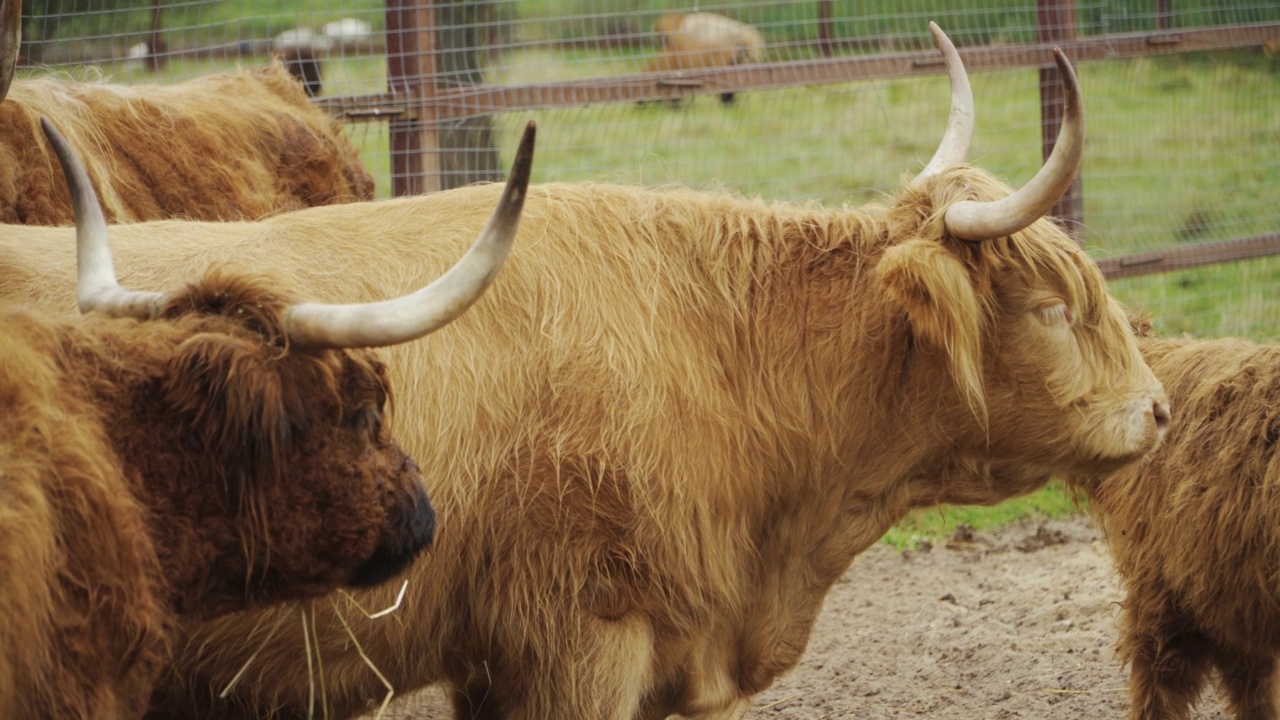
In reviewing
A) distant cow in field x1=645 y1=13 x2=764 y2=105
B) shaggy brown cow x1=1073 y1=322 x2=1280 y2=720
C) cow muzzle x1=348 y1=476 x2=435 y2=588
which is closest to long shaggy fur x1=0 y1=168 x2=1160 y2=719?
cow muzzle x1=348 y1=476 x2=435 y2=588

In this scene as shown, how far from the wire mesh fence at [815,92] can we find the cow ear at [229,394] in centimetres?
405

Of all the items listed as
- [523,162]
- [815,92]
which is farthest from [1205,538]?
[815,92]

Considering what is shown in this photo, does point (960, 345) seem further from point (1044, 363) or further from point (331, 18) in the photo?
point (331, 18)

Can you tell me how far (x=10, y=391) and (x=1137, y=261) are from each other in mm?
7280

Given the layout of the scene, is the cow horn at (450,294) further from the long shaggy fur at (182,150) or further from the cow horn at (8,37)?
the long shaggy fur at (182,150)

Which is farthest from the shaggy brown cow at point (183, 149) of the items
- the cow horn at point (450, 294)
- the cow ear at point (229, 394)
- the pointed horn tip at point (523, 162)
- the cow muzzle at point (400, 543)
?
the pointed horn tip at point (523, 162)

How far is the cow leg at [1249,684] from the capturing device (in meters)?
4.62

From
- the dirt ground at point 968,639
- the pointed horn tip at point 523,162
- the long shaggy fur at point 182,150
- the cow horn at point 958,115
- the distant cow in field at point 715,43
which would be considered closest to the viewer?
the pointed horn tip at point 523,162

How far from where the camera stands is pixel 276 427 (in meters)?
2.69

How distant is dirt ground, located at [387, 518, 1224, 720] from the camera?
5.18m

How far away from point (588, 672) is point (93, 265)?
151 cm

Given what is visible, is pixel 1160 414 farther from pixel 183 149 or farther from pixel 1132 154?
pixel 1132 154

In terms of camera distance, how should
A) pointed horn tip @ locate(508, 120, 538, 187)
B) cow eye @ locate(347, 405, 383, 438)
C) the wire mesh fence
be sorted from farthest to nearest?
the wire mesh fence, cow eye @ locate(347, 405, 383, 438), pointed horn tip @ locate(508, 120, 538, 187)

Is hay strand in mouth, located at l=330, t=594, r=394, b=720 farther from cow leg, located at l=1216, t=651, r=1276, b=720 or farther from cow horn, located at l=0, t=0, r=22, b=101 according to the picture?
cow leg, located at l=1216, t=651, r=1276, b=720
